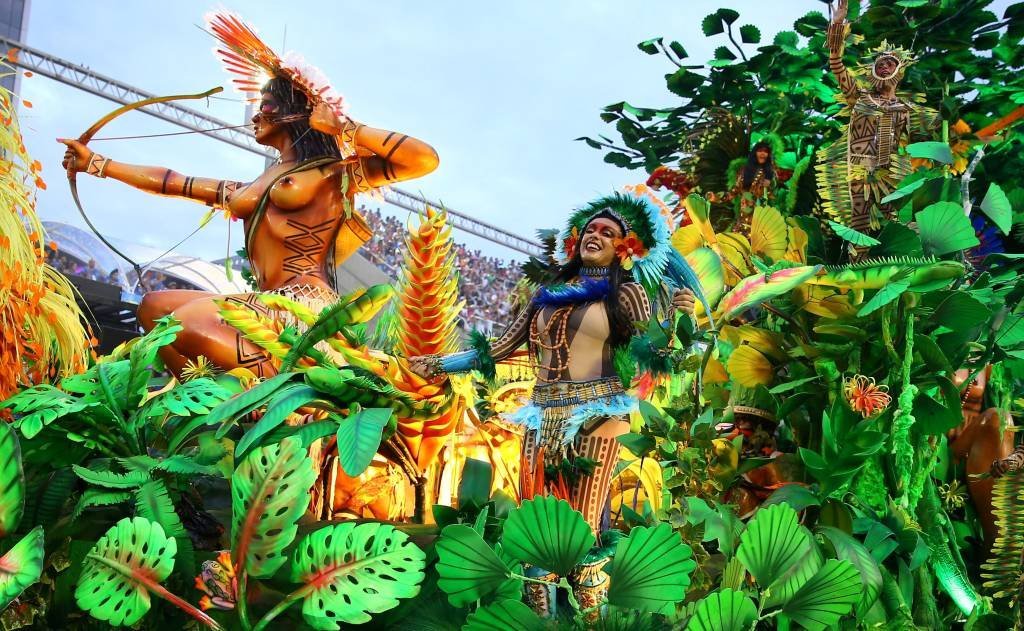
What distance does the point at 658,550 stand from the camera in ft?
6.19

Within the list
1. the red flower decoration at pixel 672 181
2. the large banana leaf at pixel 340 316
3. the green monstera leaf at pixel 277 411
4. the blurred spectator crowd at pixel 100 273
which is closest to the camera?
the green monstera leaf at pixel 277 411

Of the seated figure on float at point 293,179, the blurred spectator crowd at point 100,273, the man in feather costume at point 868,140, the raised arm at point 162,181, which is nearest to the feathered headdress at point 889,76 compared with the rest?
the man in feather costume at point 868,140

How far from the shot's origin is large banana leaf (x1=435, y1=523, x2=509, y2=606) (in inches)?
75.5

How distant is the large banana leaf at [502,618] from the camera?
187 cm

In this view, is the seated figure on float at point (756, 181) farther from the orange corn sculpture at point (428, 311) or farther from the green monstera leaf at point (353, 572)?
the green monstera leaf at point (353, 572)

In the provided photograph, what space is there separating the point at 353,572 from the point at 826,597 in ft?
3.31

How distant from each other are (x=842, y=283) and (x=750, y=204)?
8.08 feet

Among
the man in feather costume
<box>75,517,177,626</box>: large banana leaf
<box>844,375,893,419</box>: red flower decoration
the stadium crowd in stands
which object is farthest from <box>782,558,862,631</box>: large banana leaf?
the stadium crowd in stands

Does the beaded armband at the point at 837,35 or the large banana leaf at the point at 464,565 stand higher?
the beaded armband at the point at 837,35

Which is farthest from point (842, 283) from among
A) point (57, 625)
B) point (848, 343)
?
point (57, 625)

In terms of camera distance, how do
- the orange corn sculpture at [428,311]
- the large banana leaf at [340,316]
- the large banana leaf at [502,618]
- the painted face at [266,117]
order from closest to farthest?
the large banana leaf at [502,618] < the large banana leaf at [340,316] < the orange corn sculpture at [428,311] < the painted face at [266,117]

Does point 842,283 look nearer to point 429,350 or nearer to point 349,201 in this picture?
point 429,350

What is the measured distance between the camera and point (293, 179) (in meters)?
3.52

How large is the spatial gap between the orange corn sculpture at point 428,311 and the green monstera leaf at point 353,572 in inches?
34.2
